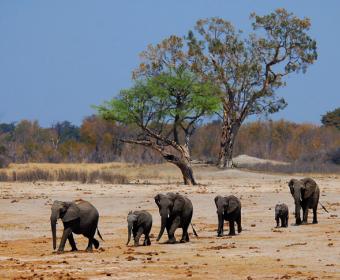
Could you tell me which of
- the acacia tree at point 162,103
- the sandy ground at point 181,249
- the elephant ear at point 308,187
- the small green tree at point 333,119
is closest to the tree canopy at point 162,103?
the acacia tree at point 162,103

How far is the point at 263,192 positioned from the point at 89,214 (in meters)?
21.8

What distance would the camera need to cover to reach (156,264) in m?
17.3

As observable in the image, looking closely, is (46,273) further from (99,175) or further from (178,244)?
(99,175)

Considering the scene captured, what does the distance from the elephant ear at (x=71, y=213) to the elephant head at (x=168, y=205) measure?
2082mm

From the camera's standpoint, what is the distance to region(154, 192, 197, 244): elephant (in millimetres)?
21641

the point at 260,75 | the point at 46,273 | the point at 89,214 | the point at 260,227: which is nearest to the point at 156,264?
the point at 46,273

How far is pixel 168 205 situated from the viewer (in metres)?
21.8

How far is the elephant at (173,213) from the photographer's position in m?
21.6

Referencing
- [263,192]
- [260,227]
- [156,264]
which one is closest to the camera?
[156,264]

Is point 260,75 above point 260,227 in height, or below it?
above

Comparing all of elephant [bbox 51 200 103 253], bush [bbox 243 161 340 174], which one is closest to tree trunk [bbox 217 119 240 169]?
bush [bbox 243 161 340 174]

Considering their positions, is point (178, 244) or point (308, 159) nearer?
point (178, 244)

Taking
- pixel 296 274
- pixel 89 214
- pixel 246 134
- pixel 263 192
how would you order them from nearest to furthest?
pixel 296 274 → pixel 89 214 → pixel 263 192 → pixel 246 134

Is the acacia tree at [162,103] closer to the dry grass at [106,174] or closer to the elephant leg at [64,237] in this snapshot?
the dry grass at [106,174]
